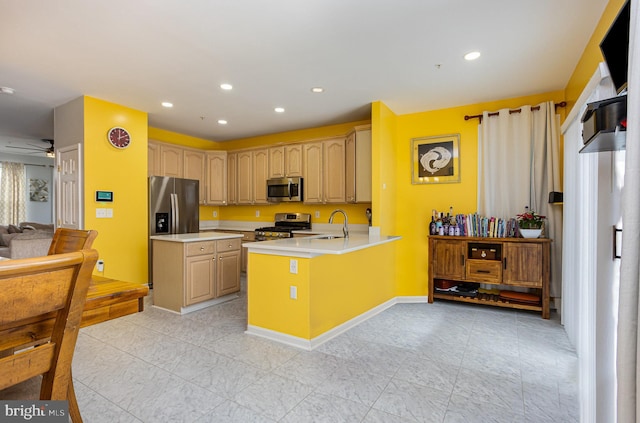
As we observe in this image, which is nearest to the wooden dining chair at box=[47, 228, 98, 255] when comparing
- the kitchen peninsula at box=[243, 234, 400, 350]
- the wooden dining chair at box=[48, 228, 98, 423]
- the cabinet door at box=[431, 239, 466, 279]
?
the wooden dining chair at box=[48, 228, 98, 423]

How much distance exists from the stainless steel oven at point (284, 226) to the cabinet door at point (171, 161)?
1752 millimetres

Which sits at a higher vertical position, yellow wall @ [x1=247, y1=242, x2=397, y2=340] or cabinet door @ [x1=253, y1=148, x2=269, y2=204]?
cabinet door @ [x1=253, y1=148, x2=269, y2=204]

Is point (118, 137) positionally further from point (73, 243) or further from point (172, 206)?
point (73, 243)

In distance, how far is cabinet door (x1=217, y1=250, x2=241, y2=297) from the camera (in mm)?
4078

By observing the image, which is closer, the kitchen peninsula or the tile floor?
the tile floor

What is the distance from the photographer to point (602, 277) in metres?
1.60

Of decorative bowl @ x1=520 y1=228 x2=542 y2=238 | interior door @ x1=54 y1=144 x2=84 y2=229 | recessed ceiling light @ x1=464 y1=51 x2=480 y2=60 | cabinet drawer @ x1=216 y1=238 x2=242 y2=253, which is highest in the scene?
recessed ceiling light @ x1=464 y1=51 x2=480 y2=60

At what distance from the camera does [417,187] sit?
4488mm

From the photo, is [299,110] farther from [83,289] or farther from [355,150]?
[83,289]

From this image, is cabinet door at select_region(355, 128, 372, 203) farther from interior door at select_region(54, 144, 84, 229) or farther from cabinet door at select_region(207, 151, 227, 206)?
interior door at select_region(54, 144, 84, 229)

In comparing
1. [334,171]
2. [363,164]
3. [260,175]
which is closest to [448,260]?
[363,164]

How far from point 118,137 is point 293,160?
2.57m

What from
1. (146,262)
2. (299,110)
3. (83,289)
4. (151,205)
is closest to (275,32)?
(299,110)

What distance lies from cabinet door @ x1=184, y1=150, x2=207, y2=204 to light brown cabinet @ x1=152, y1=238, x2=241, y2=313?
2.20 m
